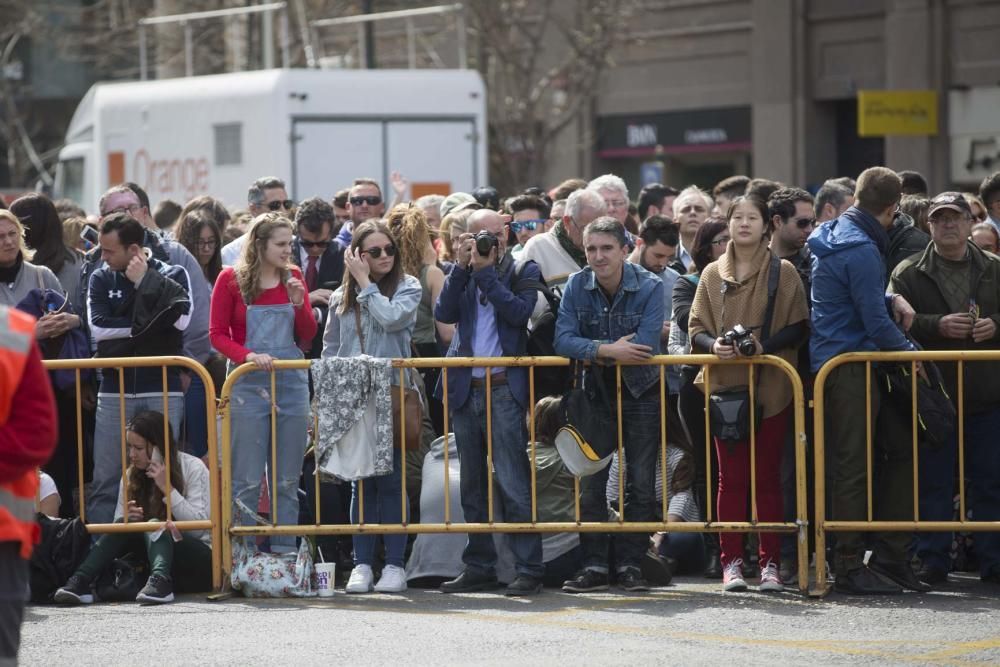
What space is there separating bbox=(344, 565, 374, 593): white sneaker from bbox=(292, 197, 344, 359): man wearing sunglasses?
1.90 m

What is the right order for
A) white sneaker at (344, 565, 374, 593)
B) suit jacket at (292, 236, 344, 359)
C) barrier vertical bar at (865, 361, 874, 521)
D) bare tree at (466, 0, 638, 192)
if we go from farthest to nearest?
bare tree at (466, 0, 638, 192) → suit jacket at (292, 236, 344, 359) → white sneaker at (344, 565, 374, 593) → barrier vertical bar at (865, 361, 874, 521)

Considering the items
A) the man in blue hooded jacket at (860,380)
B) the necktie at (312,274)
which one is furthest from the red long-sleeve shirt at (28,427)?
the necktie at (312,274)

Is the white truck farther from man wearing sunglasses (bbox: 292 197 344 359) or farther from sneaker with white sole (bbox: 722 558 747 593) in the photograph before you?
sneaker with white sole (bbox: 722 558 747 593)

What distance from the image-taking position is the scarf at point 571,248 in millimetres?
10039

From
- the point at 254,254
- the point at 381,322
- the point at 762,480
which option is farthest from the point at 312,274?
the point at 762,480

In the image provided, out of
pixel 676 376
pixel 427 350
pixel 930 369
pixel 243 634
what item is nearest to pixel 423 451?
pixel 427 350

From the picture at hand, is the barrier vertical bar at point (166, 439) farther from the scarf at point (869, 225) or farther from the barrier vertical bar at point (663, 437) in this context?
the scarf at point (869, 225)

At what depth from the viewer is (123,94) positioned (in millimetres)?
20141

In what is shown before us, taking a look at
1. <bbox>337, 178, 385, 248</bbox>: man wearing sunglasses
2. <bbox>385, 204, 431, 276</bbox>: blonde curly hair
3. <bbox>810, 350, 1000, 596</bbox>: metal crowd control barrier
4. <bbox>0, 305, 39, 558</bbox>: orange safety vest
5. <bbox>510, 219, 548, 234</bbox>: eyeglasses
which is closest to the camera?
<bbox>0, 305, 39, 558</bbox>: orange safety vest

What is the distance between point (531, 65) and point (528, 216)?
56.2ft

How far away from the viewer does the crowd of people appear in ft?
29.0

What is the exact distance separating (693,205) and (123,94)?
10.7 metres

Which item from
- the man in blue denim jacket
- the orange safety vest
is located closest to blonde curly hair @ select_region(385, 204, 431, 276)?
the man in blue denim jacket

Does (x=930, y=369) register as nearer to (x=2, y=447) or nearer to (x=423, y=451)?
(x=423, y=451)
